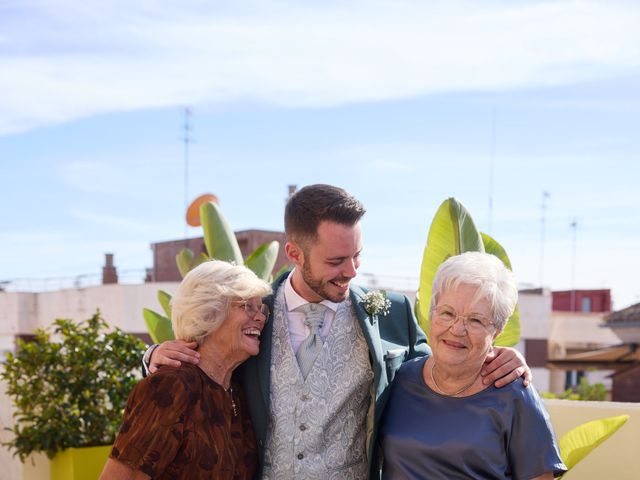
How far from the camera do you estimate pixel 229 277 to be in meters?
3.02

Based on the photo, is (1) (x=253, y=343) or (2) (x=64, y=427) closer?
(1) (x=253, y=343)

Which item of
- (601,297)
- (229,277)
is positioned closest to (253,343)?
(229,277)

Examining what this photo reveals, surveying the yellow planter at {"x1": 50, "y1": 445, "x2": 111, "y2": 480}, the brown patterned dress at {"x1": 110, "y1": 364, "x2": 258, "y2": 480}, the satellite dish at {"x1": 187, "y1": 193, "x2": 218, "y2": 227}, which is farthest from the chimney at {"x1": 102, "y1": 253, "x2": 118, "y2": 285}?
the brown patterned dress at {"x1": 110, "y1": 364, "x2": 258, "y2": 480}

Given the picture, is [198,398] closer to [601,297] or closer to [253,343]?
[253,343]

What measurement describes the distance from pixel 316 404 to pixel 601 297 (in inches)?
1566

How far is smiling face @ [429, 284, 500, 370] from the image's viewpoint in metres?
2.72

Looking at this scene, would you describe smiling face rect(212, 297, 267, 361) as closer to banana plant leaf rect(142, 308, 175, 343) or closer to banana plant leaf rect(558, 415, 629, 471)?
banana plant leaf rect(558, 415, 629, 471)

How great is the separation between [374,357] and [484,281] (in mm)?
570

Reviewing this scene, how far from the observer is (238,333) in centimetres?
303

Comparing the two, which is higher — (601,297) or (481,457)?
(481,457)

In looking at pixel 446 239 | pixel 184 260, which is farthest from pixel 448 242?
pixel 184 260

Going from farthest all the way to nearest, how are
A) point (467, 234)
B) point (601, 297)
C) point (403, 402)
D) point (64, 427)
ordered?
point (601, 297) < point (64, 427) < point (467, 234) < point (403, 402)

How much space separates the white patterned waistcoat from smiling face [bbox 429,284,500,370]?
0.45 metres

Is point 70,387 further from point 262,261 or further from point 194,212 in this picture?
point 262,261
